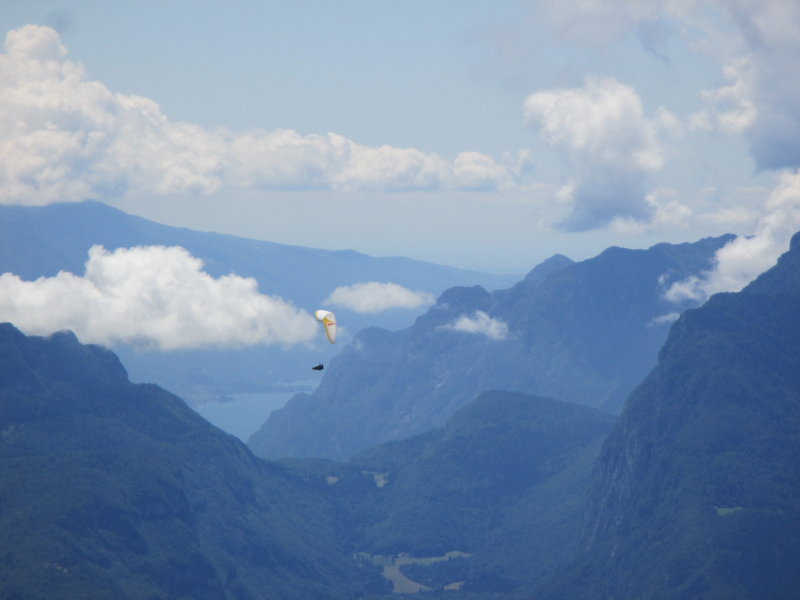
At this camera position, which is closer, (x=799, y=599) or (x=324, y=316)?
(x=324, y=316)

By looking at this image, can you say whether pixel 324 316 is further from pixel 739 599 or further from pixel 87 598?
pixel 739 599

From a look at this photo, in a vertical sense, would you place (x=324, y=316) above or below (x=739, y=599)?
above

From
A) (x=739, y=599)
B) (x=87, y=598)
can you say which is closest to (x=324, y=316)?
(x=87, y=598)

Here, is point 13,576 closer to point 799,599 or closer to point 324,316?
point 324,316

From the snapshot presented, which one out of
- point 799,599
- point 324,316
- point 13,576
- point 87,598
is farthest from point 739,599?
point 13,576

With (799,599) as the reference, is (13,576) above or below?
above

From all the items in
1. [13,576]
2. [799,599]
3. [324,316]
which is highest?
[324,316]

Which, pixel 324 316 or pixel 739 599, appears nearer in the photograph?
pixel 324 316

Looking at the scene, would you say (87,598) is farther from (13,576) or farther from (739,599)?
(739,599)
